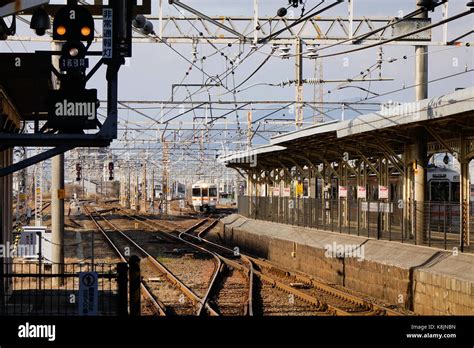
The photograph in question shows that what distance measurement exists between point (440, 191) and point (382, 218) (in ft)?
26.1

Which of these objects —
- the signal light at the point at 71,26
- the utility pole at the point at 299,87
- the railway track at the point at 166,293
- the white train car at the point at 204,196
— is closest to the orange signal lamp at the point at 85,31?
the signal light at the point at 71,26

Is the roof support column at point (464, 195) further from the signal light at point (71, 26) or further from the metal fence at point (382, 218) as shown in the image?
the signal light at point (71, 26)

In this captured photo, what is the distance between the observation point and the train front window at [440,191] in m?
28.3

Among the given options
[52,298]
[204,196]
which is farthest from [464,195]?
[204,196]

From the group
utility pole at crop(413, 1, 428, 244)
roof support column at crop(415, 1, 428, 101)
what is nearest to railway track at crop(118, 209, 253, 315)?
utility pole at crop(413, 1, 428, 244)

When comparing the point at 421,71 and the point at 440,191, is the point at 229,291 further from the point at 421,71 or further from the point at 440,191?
the point at 440,191

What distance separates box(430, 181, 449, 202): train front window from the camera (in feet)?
92.8

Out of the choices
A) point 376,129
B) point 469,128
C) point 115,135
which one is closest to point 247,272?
point 376,129

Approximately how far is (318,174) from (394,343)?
2150 cm

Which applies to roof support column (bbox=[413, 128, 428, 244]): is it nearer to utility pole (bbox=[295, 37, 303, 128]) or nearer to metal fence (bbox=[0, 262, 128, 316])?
utility pole (bbox=[295, 37, 303, 128])

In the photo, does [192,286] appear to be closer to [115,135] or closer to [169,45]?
[169,45]

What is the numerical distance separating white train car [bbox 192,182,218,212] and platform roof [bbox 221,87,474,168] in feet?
111

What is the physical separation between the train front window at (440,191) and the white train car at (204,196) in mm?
35321

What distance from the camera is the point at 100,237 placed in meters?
34.9
